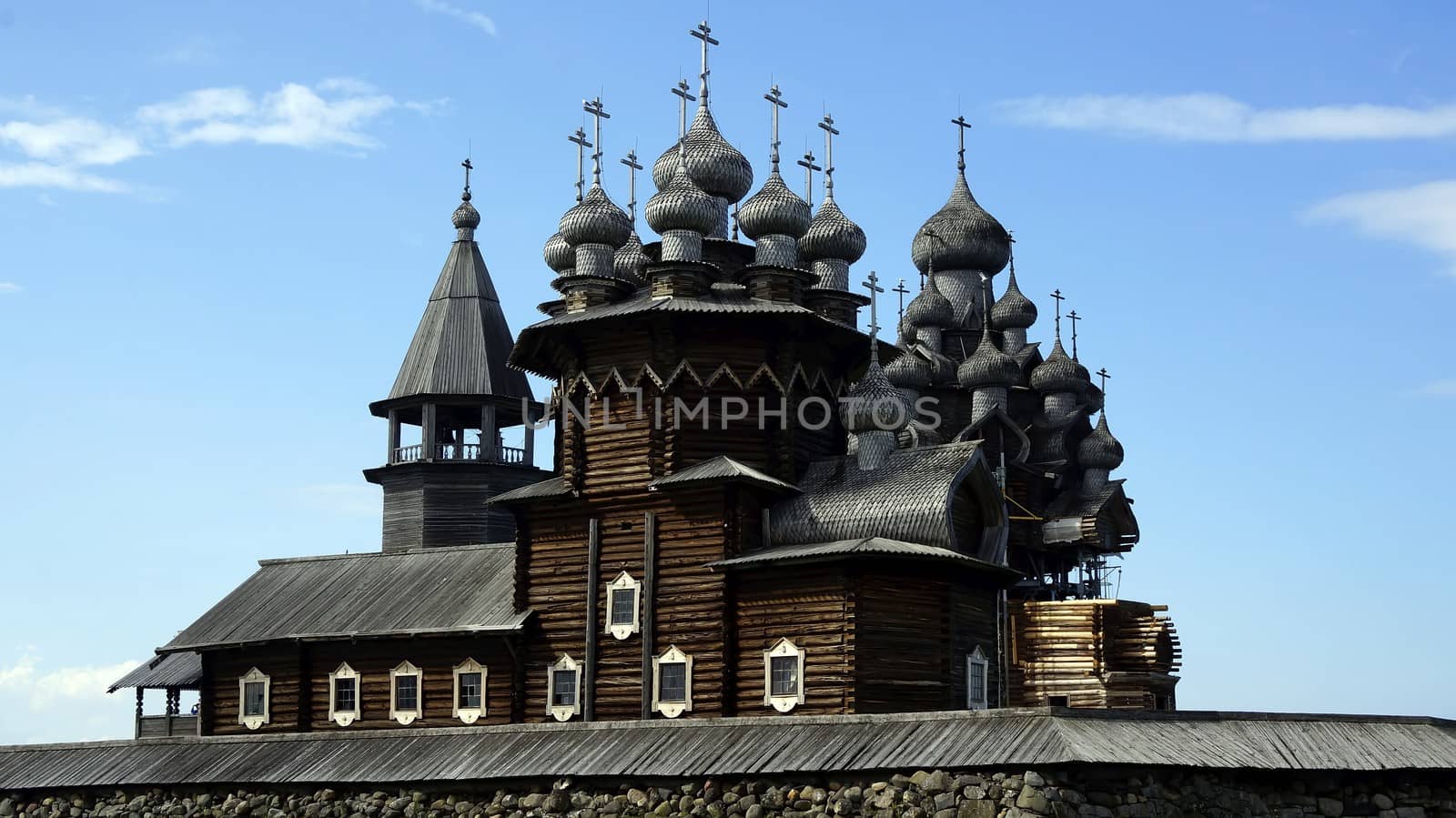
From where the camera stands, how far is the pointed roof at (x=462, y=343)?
46062 millimetres

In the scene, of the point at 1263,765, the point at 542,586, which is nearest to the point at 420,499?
the point at 542,586

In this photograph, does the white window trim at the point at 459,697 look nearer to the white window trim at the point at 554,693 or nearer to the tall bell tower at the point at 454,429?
the white window trim at the point at 554,693

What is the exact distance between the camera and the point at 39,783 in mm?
31219

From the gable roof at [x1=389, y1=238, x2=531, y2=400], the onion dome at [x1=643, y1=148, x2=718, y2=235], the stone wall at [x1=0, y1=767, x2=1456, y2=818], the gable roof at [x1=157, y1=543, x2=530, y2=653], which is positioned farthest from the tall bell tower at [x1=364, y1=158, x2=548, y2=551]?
the stone wall at [x1=0, y1=767, x2=1456, y2=818]

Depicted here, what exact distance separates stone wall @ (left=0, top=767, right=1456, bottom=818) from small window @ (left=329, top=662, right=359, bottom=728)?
7584 millimetres

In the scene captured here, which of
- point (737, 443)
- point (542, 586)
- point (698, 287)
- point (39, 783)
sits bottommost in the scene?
point (39, 783)

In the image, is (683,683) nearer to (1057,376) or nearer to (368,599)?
(368,599)

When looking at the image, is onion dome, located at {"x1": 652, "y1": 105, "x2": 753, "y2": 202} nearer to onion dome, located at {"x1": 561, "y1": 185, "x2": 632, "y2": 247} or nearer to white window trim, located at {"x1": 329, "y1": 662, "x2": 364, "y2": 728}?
onion dome, located at {"x1": 561, "y1": 185, "x2": 632, "y2": 247}

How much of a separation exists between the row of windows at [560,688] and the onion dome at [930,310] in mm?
20265

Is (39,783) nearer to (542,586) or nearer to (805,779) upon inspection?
(542,586)

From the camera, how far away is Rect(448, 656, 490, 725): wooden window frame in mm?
33312

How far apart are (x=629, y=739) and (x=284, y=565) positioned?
16229 millimetres

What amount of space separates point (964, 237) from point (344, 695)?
22700 mm

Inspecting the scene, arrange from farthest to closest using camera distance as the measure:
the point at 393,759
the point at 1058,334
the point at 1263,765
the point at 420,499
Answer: the point at 1058,334, the point at 420,499, the point at 393,759, the point at 1263,765
